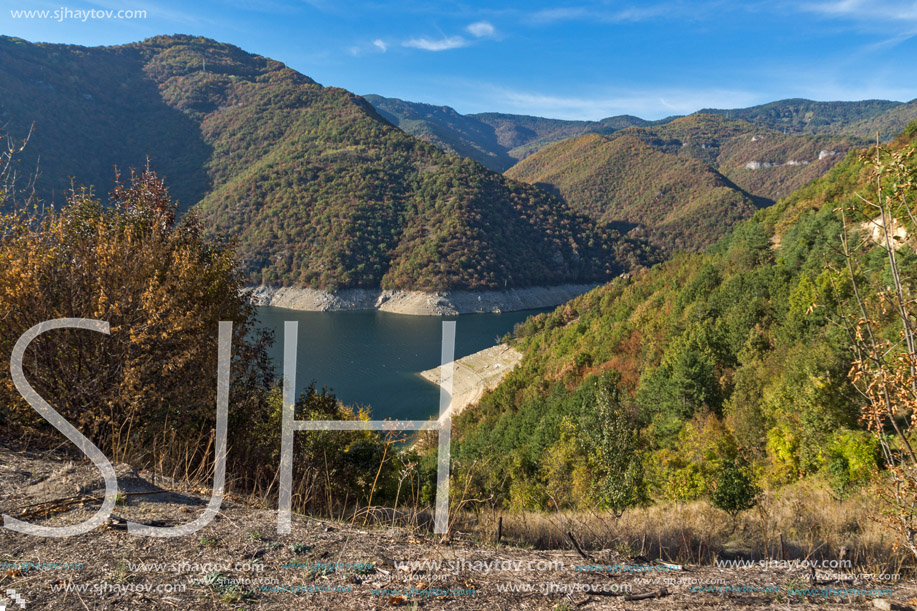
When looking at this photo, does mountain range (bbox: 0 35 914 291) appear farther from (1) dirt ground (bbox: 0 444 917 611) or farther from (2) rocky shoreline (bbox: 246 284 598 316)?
(1) dirt ground (bbox: 0 444 917 611)

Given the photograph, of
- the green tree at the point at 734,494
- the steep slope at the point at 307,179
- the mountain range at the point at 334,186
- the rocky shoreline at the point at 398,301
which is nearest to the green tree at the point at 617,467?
the green tree at the point at 734,494

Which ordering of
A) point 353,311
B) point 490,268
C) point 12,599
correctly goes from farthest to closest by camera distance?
point 490,268 → point 353,311 → point 12,599

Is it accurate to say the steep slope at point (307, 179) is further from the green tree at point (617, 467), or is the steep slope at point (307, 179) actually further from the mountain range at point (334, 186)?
the green tree at point (617, 467)

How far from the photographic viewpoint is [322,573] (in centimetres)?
286

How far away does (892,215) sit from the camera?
8.25 feet

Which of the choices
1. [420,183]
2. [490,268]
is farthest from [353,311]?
[420,183]

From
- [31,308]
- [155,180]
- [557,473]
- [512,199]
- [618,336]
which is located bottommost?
[557,473]

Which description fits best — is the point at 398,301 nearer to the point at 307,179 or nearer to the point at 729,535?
the point at 307,179

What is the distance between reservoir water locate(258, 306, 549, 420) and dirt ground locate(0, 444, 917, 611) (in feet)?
95.5

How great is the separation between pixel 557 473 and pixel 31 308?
1915 centimetres

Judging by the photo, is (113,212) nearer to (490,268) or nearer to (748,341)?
(748,341)

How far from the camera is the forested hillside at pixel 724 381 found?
11518 mm

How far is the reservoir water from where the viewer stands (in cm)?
4581

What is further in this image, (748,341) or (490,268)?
(490,268)
